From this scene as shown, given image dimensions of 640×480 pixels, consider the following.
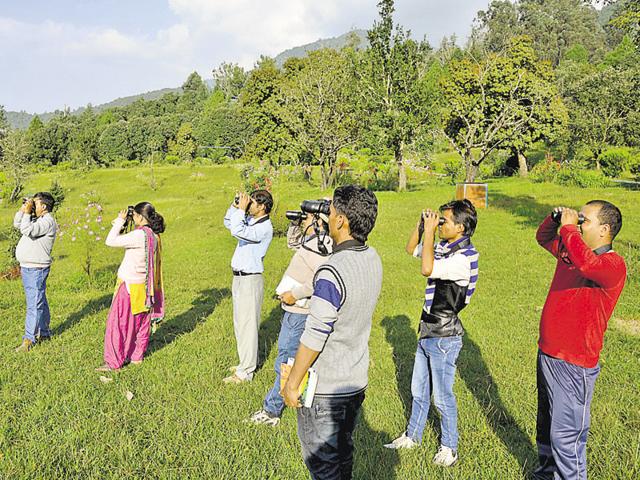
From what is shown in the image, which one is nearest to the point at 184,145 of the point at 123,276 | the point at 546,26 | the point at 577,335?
the point at 123,276

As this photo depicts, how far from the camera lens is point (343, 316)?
7.46ft

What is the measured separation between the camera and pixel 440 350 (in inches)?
132

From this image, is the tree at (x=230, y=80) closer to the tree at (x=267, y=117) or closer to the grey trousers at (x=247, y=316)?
the tree at (x=267, y=117)

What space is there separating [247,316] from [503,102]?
83.2 feet

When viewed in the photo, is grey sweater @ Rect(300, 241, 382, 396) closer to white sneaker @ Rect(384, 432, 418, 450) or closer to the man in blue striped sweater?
the man in blue striped sweater

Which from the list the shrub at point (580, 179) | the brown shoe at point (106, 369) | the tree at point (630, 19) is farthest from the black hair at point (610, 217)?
the shrub at point (580, 179)

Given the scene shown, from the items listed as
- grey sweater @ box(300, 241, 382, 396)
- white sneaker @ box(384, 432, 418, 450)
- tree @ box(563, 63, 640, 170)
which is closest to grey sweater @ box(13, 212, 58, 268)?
white sneaker @ box(384, 432, 418, 450)

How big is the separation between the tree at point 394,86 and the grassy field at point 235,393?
14229 mm

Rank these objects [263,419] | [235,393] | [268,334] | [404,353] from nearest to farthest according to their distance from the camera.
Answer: [263,419]
[235,393]
[404,353]
[268,334]

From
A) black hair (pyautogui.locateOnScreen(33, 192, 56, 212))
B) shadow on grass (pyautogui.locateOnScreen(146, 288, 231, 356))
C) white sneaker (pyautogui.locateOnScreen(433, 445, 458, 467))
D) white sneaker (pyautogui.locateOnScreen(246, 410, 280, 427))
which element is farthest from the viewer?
shadow on grass (pyautogui.locateOnScreen(146, 288, 231, 356))

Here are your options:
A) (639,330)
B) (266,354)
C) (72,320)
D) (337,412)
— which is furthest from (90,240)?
(639,330)

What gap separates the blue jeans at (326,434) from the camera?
230 cm

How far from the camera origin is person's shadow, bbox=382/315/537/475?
364cm

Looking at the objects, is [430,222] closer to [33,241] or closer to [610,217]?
[610,217]
